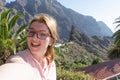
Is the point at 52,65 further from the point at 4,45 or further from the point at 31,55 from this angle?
the point at 4,45

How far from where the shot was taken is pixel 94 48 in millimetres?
150250

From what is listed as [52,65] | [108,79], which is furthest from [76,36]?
[52,65]

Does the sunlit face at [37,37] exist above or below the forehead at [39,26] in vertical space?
below

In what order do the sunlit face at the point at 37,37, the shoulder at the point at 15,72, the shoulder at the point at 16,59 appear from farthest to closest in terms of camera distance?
1. the sunlit face at the point at 37,37
2. the shoulder at the point at 16,59
3. the shoulder at the point at 15,72

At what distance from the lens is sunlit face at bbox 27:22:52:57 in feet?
5.03

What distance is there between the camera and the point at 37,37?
1.52 m

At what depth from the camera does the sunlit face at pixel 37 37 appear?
1534 mm

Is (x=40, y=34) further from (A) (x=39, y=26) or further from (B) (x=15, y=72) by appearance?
(B) (x=15, y=72)

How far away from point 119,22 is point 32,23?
41.0m

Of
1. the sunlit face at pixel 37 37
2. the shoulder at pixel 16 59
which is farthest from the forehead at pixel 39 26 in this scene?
the shoulder at pixel 16 59

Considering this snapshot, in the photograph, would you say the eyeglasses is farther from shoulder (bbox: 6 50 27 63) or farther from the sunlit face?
shoulder (bbox: 6 50 27 63)

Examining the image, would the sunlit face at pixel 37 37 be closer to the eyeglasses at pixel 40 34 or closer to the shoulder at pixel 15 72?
the eyeglasses at pixel 40 34

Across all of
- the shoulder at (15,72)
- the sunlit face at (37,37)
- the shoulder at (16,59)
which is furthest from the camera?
the sunlit face at (37,37)

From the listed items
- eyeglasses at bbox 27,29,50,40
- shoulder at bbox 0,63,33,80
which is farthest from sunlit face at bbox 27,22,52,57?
shoulder at bbox 0,63,33,80
